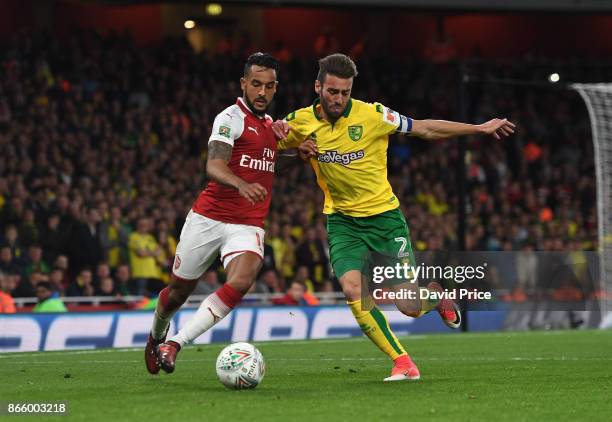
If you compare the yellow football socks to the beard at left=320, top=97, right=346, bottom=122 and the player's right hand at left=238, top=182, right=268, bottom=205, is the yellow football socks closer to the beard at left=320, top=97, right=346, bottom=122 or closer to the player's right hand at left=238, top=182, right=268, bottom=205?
the player's right hand at left=238, top=182, right=268, bottom=205

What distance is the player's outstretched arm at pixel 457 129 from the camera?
32.8ft

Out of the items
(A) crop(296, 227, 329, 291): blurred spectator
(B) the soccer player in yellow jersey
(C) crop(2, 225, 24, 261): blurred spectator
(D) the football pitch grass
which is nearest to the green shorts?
(B) the soccer player in yellow jersey

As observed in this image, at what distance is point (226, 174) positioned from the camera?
9.38m

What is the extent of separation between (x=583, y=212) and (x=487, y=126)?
748 inches

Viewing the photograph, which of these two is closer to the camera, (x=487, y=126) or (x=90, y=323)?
(x=487, y=126)

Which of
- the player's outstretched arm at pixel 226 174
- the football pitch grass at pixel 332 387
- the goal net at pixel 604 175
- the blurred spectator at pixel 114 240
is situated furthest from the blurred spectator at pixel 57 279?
the goal net at pixel 604 175

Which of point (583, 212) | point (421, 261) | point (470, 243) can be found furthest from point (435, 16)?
point (421, 261)

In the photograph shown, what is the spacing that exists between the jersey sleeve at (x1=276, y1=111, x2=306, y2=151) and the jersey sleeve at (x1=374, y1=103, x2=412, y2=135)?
633 mm

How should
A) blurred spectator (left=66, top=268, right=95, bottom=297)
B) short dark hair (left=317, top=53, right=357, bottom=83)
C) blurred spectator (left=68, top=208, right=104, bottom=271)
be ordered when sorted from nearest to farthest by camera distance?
short dark hair (left=317, top=53, right=357, bottom=83)
blurred spectator (left=66, top=268, right=95, bottom=297)
blurred spectator (left=68, top=208, right=104, bottom=271)

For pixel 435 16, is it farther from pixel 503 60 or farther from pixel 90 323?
pixel 90 323

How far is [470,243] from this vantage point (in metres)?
23.8

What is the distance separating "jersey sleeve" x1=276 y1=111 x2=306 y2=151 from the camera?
10344mm

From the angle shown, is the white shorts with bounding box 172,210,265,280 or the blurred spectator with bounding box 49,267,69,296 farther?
the blurred spectator with bounding box 49,267,69,296

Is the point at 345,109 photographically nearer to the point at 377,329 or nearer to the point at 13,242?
the point at 377,329
